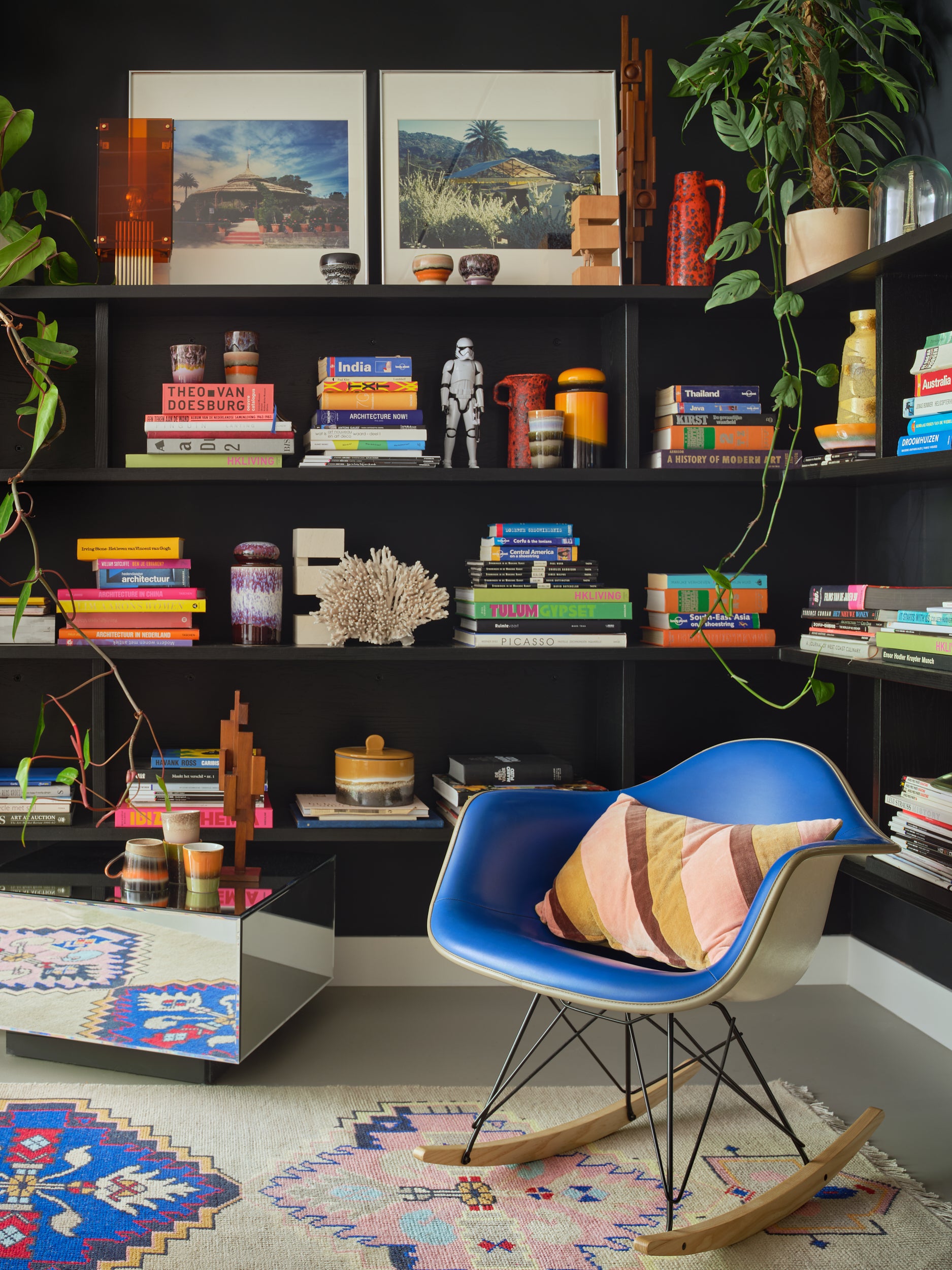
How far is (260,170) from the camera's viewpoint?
9.93 ft

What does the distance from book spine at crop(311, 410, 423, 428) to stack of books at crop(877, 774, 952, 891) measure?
4.77 feet

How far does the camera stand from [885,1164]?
6.91 feet

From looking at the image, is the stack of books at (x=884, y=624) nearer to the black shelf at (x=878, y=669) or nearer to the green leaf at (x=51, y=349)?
the black shelf at (x=878, y=669)

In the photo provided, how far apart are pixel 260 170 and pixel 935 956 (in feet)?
8.76

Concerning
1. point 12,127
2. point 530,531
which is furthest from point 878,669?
point 12,127

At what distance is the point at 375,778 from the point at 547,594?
0.64 m

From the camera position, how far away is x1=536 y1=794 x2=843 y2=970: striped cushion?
78.5 inches

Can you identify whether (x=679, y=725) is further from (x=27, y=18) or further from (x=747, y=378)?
(x=27, y=18)

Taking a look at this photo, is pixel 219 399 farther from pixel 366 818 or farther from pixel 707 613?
pixel 707 613

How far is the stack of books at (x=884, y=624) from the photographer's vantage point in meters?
2.19

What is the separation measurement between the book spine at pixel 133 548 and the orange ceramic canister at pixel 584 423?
3.41 ft

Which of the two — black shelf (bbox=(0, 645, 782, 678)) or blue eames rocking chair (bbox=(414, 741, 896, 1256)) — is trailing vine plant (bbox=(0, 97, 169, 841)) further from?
blue eames rocking chair (bbox=(414, 741, 896, 1256))

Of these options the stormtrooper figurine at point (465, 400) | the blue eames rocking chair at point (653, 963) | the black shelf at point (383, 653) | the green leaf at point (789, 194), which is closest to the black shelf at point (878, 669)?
the black shelf at point (383, 653)

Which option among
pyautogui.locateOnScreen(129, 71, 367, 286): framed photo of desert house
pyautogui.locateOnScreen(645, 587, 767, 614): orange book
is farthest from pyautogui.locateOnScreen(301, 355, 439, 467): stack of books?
pyautogui.locateOnScreen(645, 587, 767, 614): orange book
